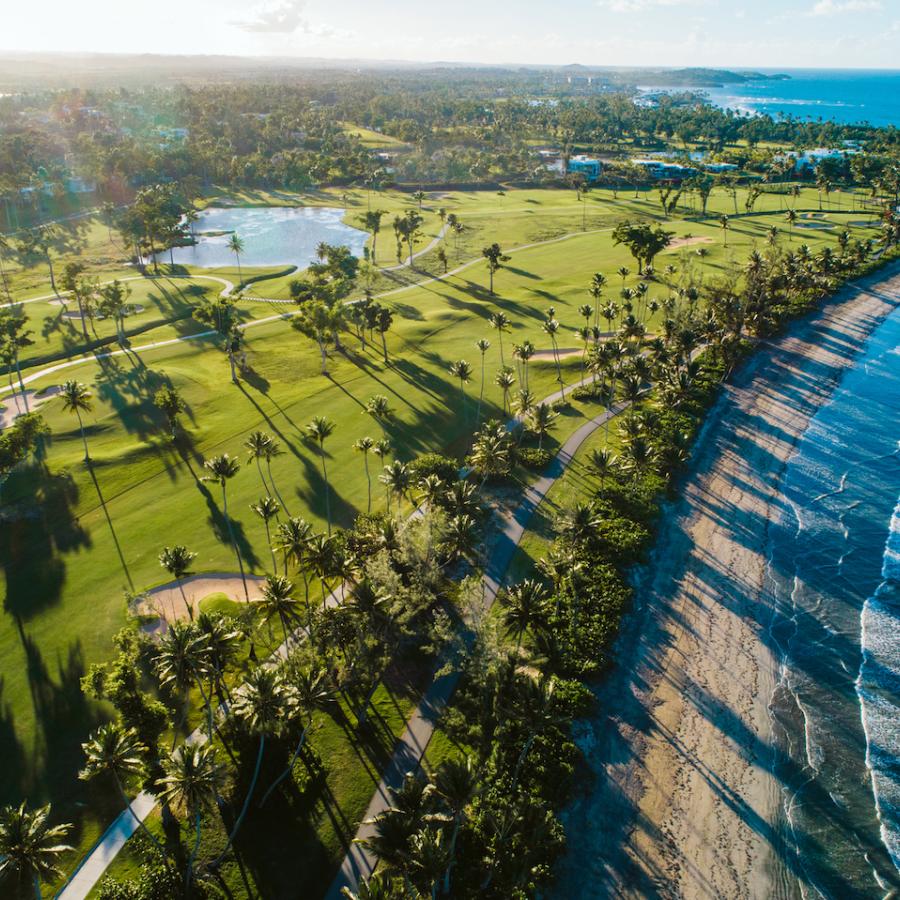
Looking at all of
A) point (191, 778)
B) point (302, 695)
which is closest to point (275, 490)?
point (302, 695)

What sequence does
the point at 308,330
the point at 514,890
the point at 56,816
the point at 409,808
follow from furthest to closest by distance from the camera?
the point at 308,330, the point at 56,816, the point at 514,890, the point at 409,808

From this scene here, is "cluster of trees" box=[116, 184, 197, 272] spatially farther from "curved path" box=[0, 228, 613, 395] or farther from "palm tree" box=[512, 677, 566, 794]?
"palm tree" box=[512, 677, 566, 794]

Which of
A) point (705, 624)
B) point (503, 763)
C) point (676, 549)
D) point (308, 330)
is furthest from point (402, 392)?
point (503, 763)

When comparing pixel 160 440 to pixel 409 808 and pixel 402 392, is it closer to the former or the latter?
pixel 402 392

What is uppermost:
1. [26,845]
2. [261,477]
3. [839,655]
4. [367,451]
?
[26,845]

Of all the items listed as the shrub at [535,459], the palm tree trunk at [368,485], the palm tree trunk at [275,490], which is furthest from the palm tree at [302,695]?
the shrub at [535,459]

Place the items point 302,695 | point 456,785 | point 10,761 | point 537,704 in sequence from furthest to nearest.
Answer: point 10,761 < point 302,695 < point 537,704 < point 456,785

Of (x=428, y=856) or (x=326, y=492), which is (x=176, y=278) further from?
(x=428, y=856)

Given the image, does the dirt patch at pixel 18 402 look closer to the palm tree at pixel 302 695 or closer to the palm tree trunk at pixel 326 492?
the palm tree trunk at pixel 326 492
